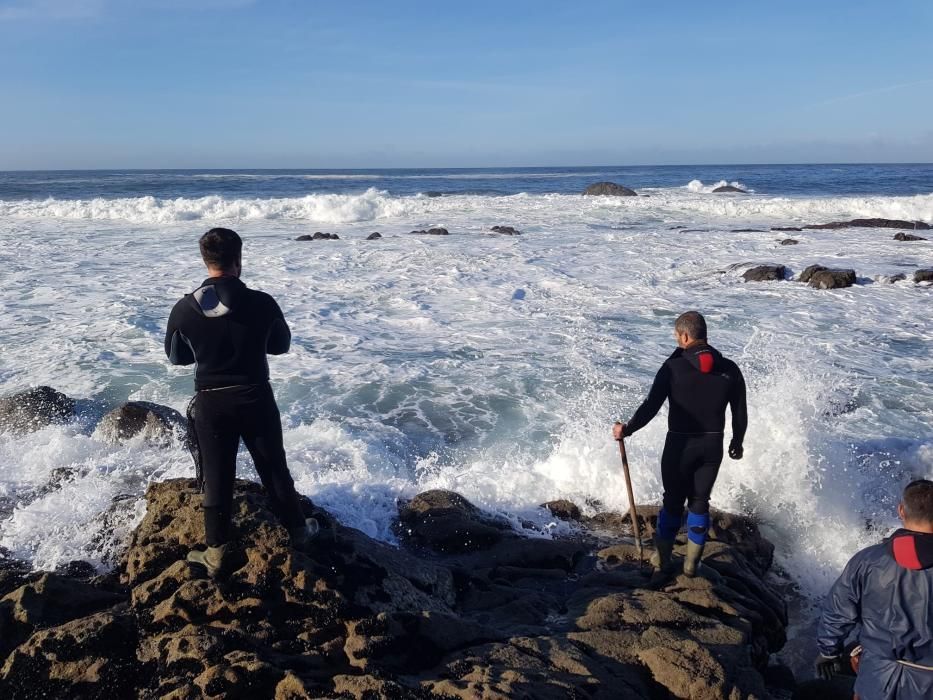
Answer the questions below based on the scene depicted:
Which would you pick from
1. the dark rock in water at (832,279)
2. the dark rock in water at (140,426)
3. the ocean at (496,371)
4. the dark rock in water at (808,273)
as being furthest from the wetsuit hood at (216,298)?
the dark rock in water at (808,273)

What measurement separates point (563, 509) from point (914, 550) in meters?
3.60

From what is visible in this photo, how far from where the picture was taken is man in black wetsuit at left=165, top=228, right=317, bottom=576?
11.6ft

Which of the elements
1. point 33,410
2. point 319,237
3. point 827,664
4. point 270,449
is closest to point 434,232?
point 319,237

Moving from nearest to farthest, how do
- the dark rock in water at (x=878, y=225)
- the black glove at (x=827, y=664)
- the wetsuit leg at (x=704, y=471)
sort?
the black glove at (x=827, y=664) < the wetsuit leg at (x=704, y=471) < the dark rock in water at (x=878, y=225)

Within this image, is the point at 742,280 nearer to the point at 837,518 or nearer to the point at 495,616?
the point at 837,518

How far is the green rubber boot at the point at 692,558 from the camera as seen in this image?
14.3 feet

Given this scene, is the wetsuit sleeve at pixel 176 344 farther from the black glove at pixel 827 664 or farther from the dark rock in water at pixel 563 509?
the dark rock in water at pixel 563 509

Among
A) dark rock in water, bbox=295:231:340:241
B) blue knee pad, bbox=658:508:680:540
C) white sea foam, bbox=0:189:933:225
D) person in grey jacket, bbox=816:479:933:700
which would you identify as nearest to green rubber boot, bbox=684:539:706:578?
blue knee pad, bbox=658:508:680:540

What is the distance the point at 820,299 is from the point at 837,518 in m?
9.05

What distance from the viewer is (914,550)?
8.75ft

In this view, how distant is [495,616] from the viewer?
4062 millimetres

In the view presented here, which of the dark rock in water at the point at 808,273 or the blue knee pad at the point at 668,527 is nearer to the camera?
the blue knee pad at the point at 668,527

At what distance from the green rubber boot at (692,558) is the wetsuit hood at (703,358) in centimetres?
108

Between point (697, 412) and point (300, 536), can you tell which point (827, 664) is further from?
point (300, 536)
